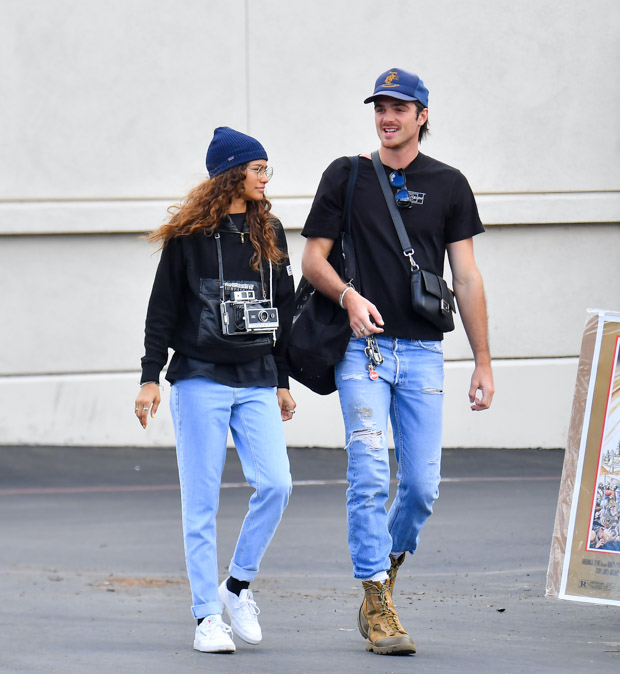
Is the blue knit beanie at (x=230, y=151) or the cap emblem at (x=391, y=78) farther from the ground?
the cap emblem at (x=391, y=78)

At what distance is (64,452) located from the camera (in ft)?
35.3

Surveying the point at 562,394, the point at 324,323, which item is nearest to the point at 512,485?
the point at 562,394

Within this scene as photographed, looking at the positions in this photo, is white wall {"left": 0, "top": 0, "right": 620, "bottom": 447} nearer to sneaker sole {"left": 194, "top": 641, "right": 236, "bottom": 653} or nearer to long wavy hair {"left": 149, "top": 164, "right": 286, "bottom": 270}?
long wavy hair {"left": 149, "top": 164, "right": 286, "bottom": 270}

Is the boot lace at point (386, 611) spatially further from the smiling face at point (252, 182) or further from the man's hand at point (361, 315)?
the smiling face at point (252, 182)

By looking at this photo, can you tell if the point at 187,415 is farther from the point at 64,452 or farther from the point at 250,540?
the point at 64,452

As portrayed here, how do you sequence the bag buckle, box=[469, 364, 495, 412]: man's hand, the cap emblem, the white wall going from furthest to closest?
1. the white wall
2. box=[469, 364, 495, 412]: man's hand
3. the cap emblem
4. the bag buckle

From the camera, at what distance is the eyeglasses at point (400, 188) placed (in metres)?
4.84

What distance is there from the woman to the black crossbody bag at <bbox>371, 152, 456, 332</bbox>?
460 mm

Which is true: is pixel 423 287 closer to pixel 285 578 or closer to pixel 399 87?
pixel 399 87

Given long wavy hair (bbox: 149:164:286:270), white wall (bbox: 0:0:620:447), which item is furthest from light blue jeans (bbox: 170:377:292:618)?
white wall (bbox: 0:0:620:447)

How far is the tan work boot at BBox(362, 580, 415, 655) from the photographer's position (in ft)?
15.3

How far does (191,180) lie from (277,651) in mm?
6592

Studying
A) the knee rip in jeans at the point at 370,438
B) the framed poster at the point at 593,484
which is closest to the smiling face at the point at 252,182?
the knee rip in jeans at the point at 370,438

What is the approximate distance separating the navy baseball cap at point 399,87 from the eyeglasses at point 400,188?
0.29 metres
